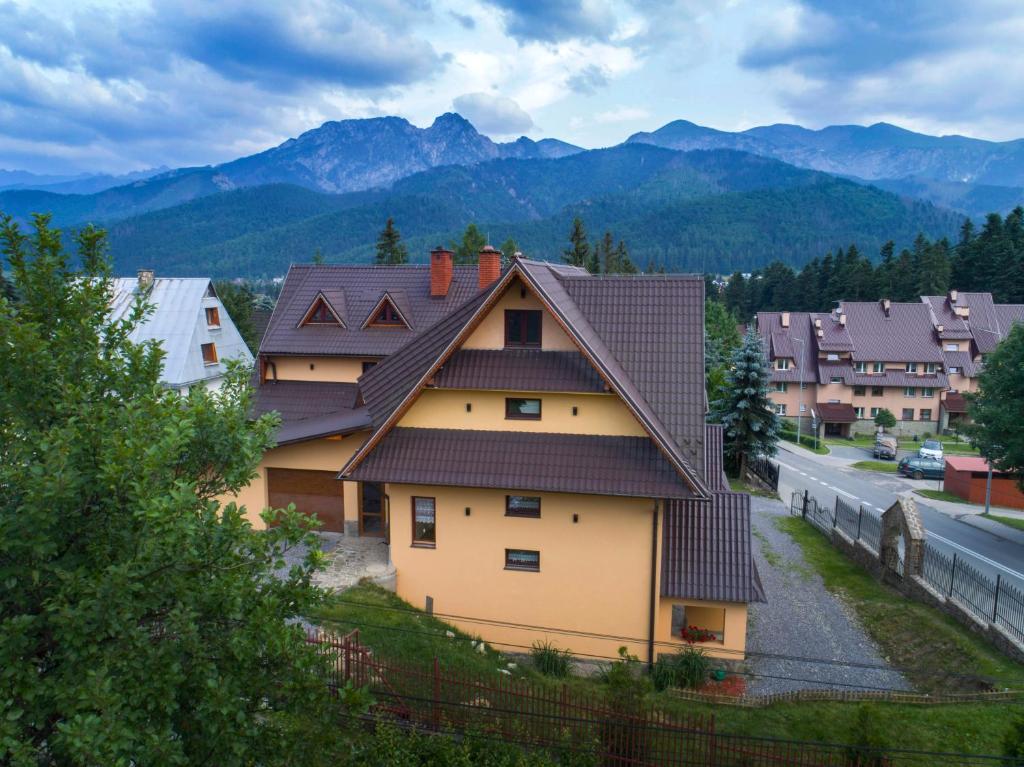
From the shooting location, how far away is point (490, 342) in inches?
717

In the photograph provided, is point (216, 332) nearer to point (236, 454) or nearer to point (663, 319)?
point (663, 319)

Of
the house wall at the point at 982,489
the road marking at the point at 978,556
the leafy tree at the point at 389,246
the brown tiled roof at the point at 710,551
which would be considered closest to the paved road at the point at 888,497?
the road marking at the point at 978,556

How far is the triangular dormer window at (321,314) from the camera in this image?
97.0ft

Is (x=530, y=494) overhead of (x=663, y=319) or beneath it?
beneath

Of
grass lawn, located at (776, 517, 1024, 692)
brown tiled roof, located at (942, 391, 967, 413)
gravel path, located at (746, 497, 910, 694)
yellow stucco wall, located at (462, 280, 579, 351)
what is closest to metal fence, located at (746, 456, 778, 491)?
gravel path, located at (746, 497, 910, 694)

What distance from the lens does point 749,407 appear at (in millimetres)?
39875

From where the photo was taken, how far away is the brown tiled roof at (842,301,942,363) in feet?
217

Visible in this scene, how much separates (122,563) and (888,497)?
44747 mm

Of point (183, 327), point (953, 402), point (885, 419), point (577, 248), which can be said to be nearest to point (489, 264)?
point (183, 327)

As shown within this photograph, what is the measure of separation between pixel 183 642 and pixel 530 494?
12.0m

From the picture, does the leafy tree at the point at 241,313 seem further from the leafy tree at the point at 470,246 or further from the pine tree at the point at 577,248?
the pine tree at the point at 577,248

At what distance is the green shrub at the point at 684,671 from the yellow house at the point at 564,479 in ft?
1.39

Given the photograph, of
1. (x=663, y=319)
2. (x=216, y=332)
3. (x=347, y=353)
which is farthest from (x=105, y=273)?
(x=216, y=332)

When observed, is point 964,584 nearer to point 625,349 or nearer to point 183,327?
point 625,349
